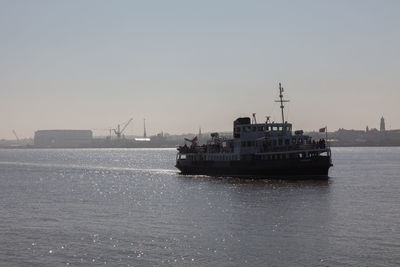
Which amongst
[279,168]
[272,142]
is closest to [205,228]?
[279,168]

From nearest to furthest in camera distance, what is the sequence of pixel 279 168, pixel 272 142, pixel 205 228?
pixel 205 228, pixel 279 168, pixel 272 142

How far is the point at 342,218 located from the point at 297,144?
42337 millimetres

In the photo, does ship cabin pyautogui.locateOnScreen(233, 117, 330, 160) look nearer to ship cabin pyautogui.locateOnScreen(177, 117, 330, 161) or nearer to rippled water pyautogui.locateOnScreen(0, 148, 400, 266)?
ship cabin pyautogui.locateOnScreen(177, 117, 330, 161)

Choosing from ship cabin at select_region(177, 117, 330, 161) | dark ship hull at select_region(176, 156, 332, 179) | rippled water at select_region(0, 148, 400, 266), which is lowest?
rippled water at select_region(0, 148, 400, 266)

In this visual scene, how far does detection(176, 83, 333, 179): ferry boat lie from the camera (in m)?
93.9

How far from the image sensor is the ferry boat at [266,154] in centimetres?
9388

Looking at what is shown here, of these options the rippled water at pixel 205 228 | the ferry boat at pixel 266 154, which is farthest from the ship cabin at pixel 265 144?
the rippled water at pixel 205 228

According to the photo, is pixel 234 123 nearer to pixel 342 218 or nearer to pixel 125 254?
pixel 342 218

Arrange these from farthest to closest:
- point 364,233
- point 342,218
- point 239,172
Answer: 1. point 239,172
2. point 342,218
3. point 364,233

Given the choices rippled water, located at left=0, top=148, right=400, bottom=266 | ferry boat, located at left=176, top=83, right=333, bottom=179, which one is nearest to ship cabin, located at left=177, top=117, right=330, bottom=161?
ferry boat, located at left=176, top=83, right=333, bottom=179

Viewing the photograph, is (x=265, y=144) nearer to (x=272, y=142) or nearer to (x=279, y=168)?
(x=272, y=142)

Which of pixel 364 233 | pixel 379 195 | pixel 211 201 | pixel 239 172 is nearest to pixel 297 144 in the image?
pixel 239 172

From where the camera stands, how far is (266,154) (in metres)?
97.3

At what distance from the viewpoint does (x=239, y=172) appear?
335 ft
